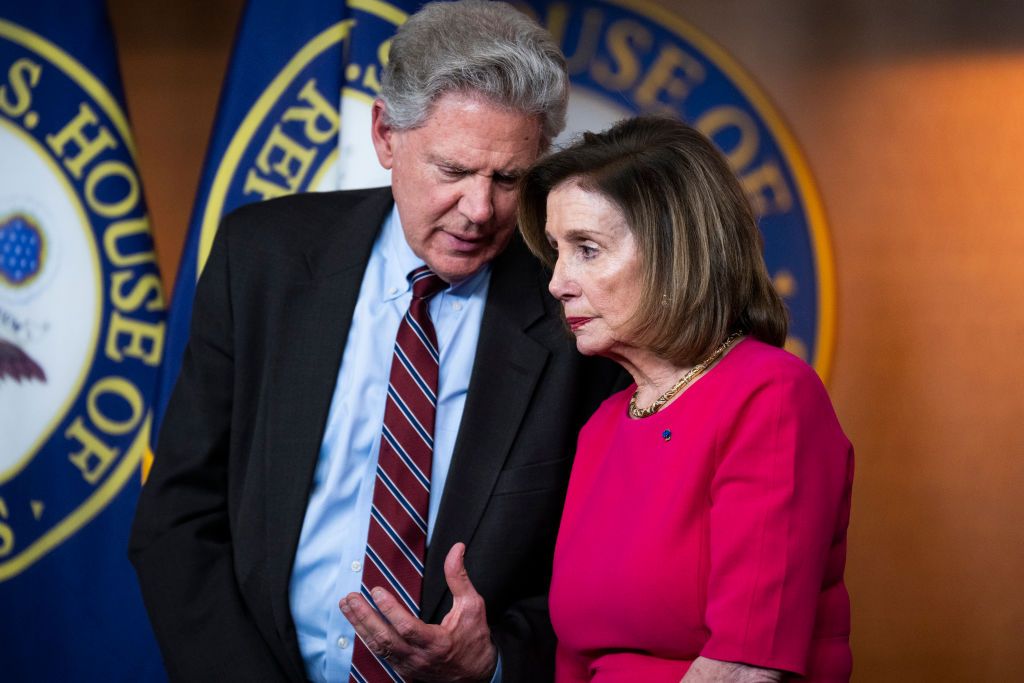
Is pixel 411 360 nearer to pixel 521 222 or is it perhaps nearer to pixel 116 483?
pixel 521 222

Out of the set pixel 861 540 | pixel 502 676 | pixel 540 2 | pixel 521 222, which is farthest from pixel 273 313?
pixel 861 540

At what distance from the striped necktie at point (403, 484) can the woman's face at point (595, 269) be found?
13.6 inches

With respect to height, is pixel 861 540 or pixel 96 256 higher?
pixel 96 256

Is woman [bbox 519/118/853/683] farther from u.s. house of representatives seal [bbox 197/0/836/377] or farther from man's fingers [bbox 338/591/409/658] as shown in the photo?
u.s. house of representatives seal [bbox 197/0/836/377]

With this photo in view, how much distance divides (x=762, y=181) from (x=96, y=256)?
1634 millimetres

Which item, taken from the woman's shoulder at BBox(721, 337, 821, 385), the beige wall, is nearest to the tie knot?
the woman's shoulder at BBox(721, 337, 821, 385)

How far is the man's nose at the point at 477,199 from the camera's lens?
1708 mm

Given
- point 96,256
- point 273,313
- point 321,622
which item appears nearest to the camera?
point 321,622

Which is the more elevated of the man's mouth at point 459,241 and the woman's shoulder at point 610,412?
the man's mouth at point 459,241

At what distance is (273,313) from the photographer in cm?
183

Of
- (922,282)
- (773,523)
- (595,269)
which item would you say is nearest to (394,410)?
(595,269)

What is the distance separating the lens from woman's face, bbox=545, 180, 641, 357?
56.8 inches

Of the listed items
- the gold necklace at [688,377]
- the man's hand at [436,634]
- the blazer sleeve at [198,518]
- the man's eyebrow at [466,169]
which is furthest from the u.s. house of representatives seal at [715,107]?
the man's hand at [436,634]

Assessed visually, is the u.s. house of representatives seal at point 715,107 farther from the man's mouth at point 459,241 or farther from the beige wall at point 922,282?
the man's mouth at point 459,241
